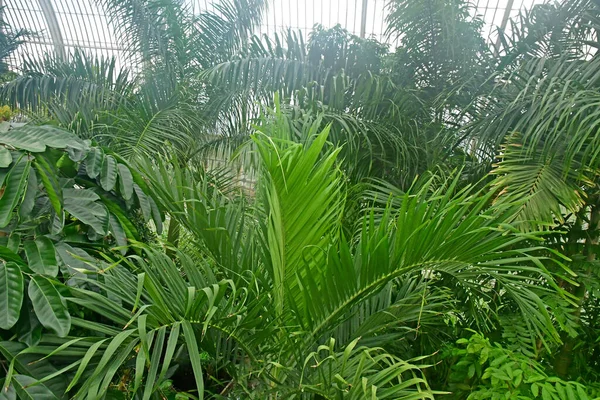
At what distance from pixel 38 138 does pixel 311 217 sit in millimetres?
1171

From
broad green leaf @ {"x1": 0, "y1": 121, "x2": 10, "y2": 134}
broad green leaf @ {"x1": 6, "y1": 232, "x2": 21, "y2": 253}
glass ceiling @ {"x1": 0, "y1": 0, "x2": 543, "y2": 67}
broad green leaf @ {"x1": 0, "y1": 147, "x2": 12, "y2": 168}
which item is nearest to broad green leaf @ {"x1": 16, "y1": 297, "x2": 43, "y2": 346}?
broad green leaf @ {"x1": 6, "y1": 232, "x2": 21, "y2": 253}

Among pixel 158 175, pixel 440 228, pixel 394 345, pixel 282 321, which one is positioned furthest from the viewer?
pixel 394 345

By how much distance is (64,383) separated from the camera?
161 cm

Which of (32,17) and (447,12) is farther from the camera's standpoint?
(32,17)

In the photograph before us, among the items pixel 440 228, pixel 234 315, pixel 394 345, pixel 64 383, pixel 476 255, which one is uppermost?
pixel 440 228

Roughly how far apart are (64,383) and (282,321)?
0.74m

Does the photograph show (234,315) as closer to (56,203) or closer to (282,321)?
(282,321)

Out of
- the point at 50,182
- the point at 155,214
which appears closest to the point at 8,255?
the point at 50,182

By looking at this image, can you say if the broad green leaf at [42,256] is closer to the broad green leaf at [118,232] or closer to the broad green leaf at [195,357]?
the broad green leaf at [118,232]

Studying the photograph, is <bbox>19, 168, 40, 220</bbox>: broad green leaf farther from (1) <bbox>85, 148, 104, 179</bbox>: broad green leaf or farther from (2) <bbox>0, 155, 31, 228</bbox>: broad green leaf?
(1) <bbox>85, 148, 104, 179</bbox>: broad green leaf

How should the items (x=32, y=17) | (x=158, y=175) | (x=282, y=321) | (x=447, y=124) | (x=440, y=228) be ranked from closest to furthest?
(x=440, y=228)
(x=282, y=321)
(x=158, y=175)
(x=447, y=124)
(x=32, y=17)

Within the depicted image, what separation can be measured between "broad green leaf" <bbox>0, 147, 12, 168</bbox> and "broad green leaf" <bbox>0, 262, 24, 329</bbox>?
1.24 feet

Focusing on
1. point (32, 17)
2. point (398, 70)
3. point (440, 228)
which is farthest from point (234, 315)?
point (32, 17)

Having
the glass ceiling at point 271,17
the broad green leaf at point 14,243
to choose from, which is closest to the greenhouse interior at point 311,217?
the broad green leaf at point 14,243
